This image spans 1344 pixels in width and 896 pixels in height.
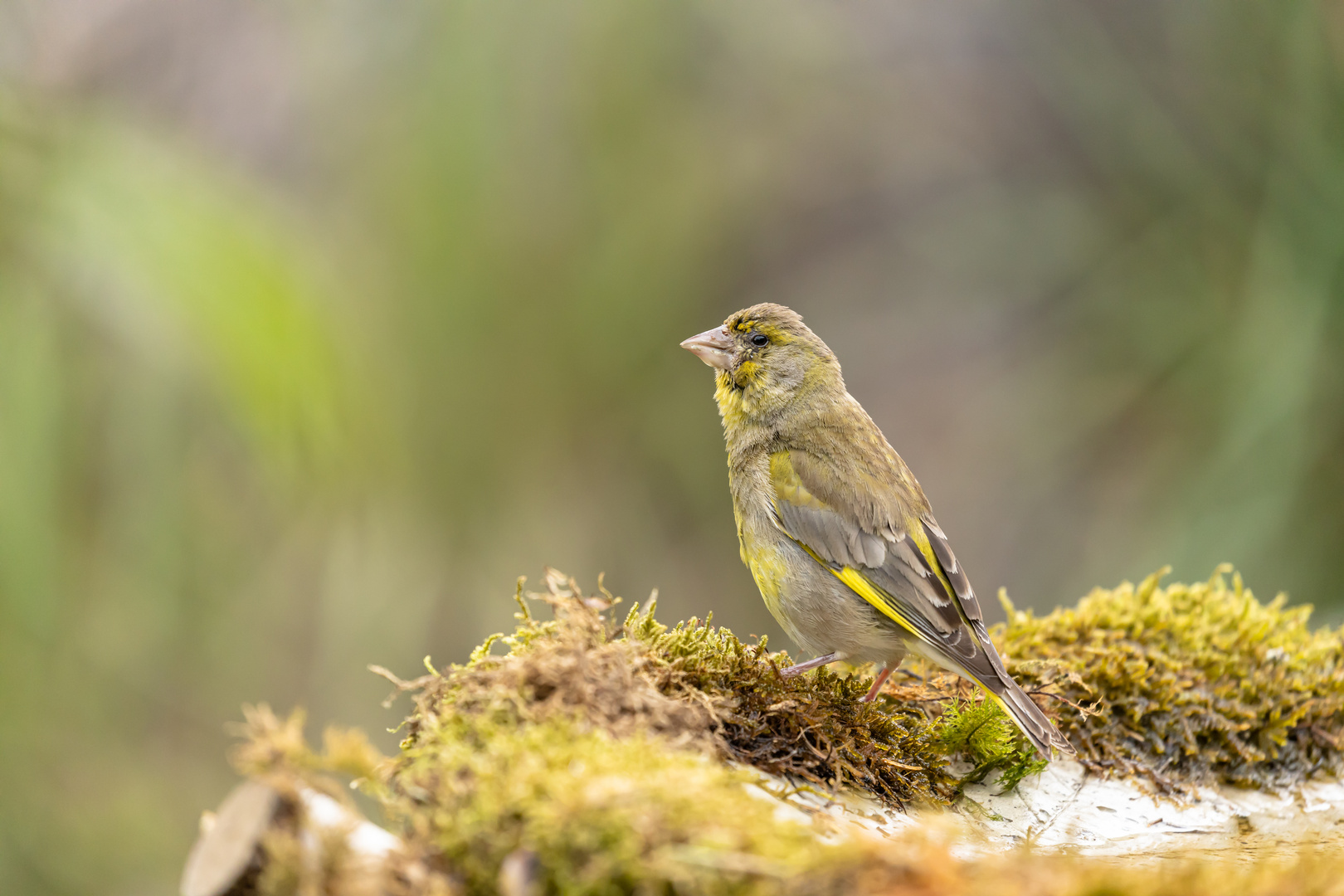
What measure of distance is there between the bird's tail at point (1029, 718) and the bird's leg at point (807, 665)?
46 centimetres

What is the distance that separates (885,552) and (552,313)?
4.24 metres

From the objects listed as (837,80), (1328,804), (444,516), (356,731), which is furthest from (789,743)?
(837,80)

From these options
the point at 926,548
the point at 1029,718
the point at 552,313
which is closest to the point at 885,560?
the point at 926,548

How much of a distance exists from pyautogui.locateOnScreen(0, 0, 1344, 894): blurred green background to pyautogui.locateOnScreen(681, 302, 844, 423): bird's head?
2601mm

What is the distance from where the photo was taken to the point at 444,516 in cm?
688

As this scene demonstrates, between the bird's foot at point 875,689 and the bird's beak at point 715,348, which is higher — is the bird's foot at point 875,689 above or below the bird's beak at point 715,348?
below

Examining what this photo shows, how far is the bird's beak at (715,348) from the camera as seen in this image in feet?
13.1

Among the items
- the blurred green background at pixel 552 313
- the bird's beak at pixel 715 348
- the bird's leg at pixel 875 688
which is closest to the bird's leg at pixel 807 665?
the bird's leg at pixel 875 688

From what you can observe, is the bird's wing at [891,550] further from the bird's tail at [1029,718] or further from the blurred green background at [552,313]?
the blurred green background at [552,313]

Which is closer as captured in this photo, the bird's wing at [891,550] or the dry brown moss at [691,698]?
the dry brown moss at [691,698]

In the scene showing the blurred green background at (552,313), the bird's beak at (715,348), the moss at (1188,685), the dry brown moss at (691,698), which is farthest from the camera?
the blurred green background at (552,313)

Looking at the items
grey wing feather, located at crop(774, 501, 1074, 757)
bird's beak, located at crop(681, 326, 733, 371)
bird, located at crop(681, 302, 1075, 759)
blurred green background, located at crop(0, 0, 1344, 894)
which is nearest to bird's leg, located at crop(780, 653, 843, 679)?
bird, located at crop(681, 302, 1075, 759)

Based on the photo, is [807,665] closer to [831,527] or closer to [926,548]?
[831,527]

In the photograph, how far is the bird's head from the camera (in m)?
3.90
